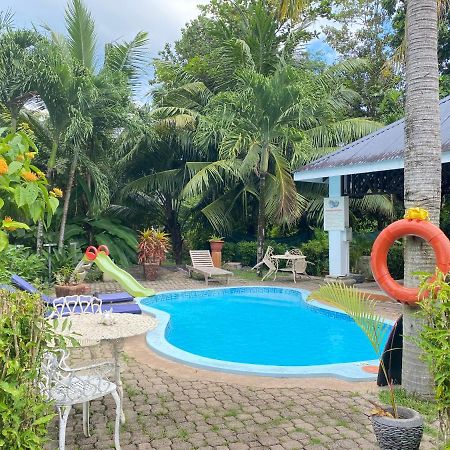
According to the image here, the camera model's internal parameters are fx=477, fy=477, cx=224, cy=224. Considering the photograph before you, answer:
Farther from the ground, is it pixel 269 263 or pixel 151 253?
pixel 151 253

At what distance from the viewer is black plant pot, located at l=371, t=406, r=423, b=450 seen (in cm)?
313

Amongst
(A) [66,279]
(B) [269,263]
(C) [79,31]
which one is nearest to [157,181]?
(B) [269,263]

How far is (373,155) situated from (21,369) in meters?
9.39

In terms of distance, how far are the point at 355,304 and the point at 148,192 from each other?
13.9 meters

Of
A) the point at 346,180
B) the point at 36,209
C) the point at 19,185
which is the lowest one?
the point at 36,209

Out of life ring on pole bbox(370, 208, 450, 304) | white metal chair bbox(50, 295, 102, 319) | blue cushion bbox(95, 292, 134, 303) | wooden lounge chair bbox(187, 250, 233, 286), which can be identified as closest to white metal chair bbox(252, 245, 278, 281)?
wooden lounge chair bbox(187, 250, 233, 286)

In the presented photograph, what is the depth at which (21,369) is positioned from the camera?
2262 millimetres

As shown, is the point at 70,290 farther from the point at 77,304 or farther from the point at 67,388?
the point at 67,388

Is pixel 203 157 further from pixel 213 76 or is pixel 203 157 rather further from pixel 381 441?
pixel 381 441

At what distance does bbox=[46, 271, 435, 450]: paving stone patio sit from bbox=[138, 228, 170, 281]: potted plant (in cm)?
830

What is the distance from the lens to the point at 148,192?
55.2 ft

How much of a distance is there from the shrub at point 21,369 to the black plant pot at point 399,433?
213 cm

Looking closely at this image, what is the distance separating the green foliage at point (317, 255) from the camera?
14109 millimetres

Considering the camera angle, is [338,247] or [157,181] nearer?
[338,247]
